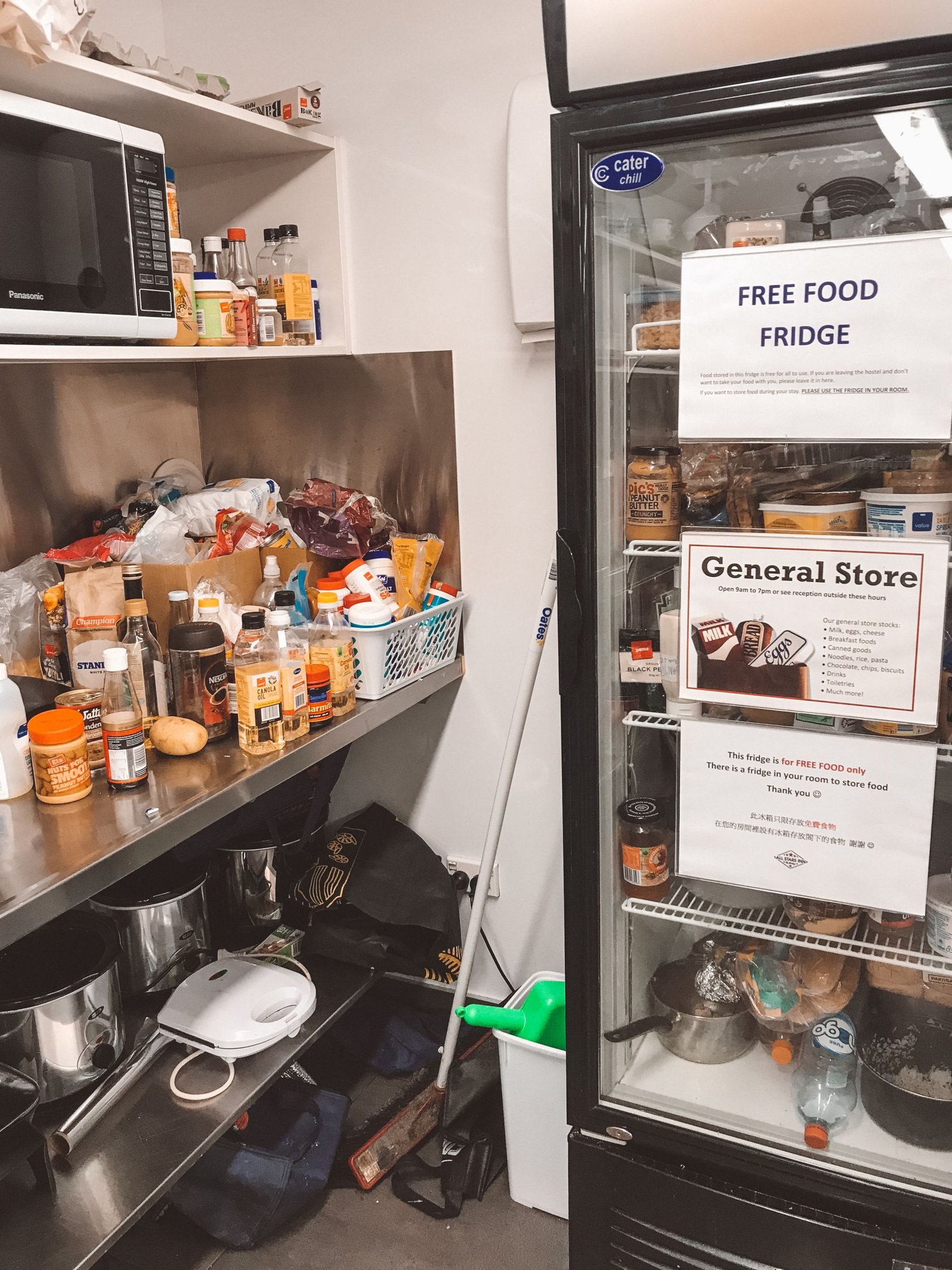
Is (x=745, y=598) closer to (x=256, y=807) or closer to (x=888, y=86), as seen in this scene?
(x=888, y=86)

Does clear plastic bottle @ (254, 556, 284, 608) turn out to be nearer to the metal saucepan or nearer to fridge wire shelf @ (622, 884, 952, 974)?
fridge wire shelf @ (622, 884, 952, 974)

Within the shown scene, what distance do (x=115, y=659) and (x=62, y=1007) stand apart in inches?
23.5

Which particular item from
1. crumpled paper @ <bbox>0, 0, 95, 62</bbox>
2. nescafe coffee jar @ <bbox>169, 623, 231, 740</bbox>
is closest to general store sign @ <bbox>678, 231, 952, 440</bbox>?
nescafe coffee jar @ <bbox>169, 623, 231, 740</bbox>

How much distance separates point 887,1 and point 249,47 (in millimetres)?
1688

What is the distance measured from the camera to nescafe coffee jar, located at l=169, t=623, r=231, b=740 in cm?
177

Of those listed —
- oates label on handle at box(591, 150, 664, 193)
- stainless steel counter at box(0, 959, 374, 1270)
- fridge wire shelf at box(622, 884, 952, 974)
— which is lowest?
stainless steel counter at box(0, 959, 374, 1270)

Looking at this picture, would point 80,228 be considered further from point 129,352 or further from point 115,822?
point 115,822

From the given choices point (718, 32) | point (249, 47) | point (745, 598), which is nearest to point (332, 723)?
point (745, 598)

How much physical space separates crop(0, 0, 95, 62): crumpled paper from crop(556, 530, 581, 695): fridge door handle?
41.4 inches

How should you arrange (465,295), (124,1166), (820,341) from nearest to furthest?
(820,341), (124,1166), (465,295)

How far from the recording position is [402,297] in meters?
2.28

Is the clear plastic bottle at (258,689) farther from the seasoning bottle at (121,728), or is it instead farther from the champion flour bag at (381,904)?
the champion flour bag at (381,904)

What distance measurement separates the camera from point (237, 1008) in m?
1.96

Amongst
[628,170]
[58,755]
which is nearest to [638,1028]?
[58,755]
